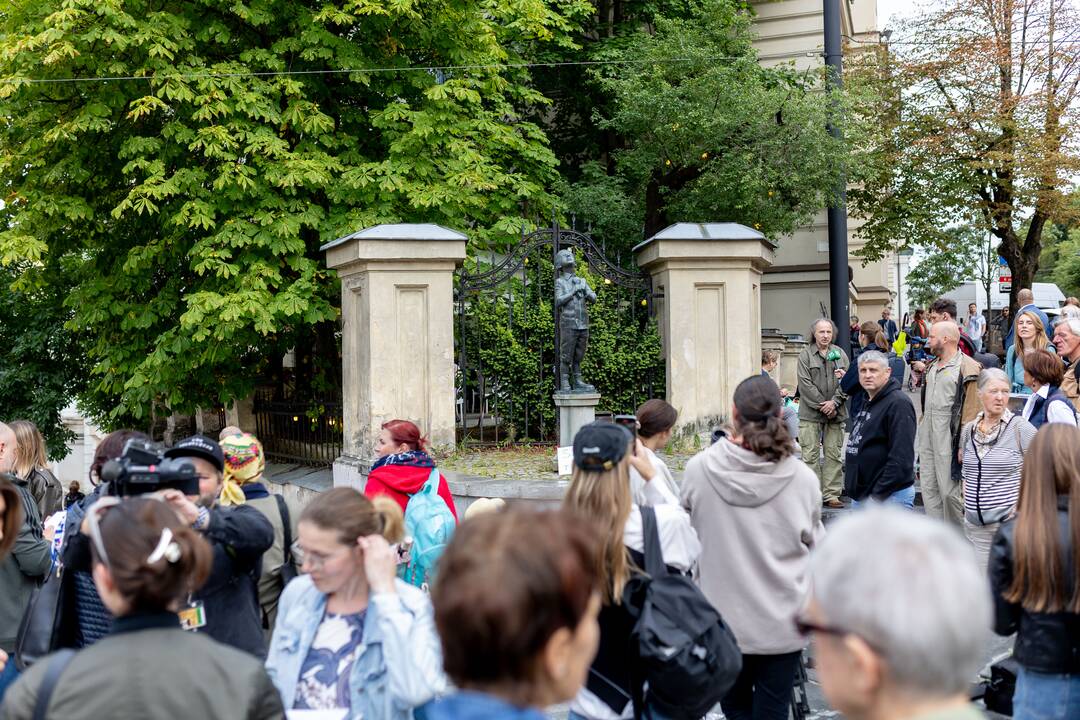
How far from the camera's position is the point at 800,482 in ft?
14.5

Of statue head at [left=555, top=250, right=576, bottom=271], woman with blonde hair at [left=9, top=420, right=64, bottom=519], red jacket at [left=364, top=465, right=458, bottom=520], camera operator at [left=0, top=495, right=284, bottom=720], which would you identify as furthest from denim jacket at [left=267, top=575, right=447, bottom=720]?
statue head at [left=555, top=250, right=576, bottom=271]

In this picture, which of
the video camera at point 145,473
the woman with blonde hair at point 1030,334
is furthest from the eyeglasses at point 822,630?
the woman with blonde hair at point 1030,334

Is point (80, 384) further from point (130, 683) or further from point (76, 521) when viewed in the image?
point (130, 683)

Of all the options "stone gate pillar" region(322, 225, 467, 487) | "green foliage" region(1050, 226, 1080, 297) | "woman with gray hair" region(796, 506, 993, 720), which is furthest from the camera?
"green foliage" region(1050, 226, 1080, 297)

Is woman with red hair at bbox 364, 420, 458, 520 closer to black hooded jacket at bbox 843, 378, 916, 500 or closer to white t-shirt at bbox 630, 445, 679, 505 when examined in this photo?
white t-shirt at bbox 630, 445, 679, 505

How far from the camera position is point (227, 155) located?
12.8 meters

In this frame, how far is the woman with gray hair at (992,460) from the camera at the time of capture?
20.3 ft

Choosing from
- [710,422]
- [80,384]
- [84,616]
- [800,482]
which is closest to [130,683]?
[84,616]

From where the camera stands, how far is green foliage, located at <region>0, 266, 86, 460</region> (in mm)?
18703

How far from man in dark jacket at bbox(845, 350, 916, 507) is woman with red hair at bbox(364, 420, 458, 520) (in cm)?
283

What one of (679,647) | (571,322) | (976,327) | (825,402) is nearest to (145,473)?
(679,647)

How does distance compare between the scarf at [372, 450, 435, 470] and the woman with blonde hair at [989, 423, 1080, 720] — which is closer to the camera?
the woman with blonde hair at [989, 423, 1080, 720]

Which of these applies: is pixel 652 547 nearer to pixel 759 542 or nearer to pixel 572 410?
pixel 759 542

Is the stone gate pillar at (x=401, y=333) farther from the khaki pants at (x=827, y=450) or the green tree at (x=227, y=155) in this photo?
the khaki pants at (x=827, y=450)
